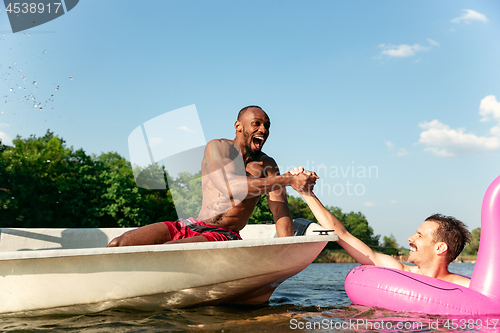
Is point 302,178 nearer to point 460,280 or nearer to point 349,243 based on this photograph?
point 349,243

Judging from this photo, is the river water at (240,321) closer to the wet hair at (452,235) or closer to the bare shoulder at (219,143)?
the wet hair at (452,235)

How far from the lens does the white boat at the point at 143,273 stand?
2990mm

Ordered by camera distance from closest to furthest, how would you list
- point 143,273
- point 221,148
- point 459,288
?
1. point 143,273
2. point 459,288
3. point 221,148

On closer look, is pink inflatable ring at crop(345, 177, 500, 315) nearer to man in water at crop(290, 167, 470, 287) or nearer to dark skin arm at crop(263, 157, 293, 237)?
man in water at crop(290, 167, 470, 287)

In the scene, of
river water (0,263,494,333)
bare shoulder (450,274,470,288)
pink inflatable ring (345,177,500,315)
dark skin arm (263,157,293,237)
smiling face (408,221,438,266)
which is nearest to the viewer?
river water (0,263,494,333)

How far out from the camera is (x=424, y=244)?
12.9ft

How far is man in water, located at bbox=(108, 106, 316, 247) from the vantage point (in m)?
3.51

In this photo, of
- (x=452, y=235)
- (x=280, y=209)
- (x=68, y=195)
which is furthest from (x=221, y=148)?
(x=68, y=195)

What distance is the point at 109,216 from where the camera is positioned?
96.3 feet

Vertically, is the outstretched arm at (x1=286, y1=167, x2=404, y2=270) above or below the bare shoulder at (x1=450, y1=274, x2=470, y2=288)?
above

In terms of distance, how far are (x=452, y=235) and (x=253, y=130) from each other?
243cm

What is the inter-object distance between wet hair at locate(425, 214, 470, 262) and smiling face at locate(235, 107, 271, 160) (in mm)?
2155

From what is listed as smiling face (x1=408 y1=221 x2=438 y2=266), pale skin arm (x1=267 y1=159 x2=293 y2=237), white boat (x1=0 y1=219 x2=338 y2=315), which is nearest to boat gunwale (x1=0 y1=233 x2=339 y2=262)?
white boat (x1=0 y1=219 x2=338 y2=315)

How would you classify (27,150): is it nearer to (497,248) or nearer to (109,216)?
(109,216)
